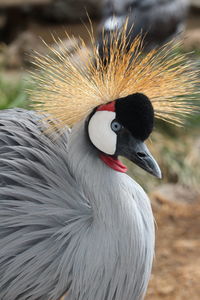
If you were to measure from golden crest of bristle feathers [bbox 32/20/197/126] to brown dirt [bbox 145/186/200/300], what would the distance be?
0.89m

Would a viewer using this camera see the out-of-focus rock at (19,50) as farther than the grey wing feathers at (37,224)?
Yes

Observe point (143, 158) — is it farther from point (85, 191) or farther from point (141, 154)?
point (85, 191)

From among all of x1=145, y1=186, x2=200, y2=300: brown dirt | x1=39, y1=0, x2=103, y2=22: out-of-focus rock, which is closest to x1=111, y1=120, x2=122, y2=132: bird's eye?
x1=145, y1=186, x2=200, y2=300: brown dirt

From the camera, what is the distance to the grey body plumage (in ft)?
4.77

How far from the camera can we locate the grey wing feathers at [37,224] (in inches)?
59.4

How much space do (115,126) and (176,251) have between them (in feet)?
3.79

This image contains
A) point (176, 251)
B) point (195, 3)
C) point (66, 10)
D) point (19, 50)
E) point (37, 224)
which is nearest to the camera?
point (37, 224)

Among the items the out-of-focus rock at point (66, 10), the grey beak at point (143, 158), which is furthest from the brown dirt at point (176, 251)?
the out-of-focus rock at point (66, 10)

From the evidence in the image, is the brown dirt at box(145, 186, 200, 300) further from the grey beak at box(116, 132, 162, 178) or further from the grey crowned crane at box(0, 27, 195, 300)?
the grey beak at box(116, 132, 162, 178)

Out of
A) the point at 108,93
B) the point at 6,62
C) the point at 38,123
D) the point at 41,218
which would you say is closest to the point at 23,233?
the point at 41,218

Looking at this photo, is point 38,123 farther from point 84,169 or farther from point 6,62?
point 6,62

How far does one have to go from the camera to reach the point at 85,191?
4.91 ft

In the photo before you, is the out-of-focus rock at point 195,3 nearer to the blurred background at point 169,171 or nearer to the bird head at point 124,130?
the blurred background at point 169,171

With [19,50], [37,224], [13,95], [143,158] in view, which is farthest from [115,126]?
[19,50]
